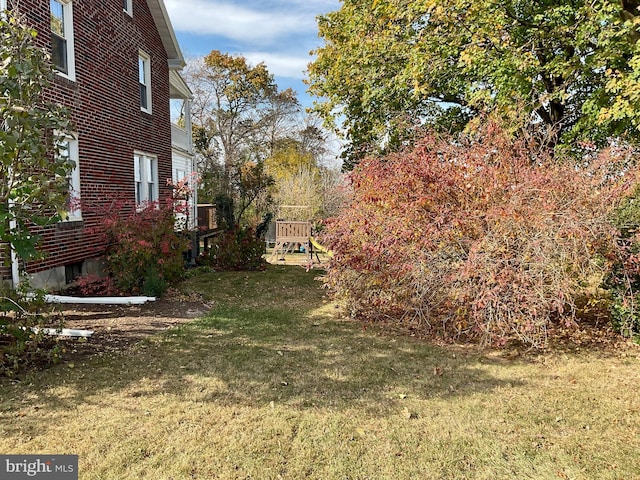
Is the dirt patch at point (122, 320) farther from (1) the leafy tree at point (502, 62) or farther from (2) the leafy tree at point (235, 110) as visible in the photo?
(2) the leafy tree at point (235, 110)

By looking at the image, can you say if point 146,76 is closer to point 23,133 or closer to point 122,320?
point 122,320

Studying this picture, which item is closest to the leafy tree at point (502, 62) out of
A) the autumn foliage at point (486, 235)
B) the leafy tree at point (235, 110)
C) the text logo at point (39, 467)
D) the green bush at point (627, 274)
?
the autumn foliage at point (486, 235)

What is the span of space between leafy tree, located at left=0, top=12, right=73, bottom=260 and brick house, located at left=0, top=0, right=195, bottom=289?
2367 mm

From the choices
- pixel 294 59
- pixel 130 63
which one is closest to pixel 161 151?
pixel 130 63

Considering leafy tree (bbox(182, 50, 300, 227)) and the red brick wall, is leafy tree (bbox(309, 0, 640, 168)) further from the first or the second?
leafy tree (bbox(182, 50, 300, 227))

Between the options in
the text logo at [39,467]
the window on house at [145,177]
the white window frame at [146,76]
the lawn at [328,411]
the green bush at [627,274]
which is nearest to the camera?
the text logo at [39,467]

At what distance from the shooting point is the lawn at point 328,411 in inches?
118

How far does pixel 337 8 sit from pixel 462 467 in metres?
13.0

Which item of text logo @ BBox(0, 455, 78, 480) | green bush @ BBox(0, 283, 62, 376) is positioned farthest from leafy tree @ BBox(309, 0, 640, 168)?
text logo @ BBox(0, 455, 78, 480)

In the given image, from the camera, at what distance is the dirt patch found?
538 centimetres

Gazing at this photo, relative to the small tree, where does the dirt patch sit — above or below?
below

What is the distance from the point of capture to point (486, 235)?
5.61 m

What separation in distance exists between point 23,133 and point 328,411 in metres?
3.92

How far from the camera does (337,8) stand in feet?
42.1
